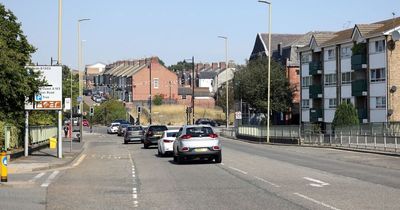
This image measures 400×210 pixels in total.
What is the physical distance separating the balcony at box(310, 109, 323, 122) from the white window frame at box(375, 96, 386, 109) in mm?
11885

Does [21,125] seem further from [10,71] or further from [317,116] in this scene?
[317,116]

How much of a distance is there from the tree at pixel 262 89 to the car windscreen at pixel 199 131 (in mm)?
60589

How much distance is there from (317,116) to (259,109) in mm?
11487

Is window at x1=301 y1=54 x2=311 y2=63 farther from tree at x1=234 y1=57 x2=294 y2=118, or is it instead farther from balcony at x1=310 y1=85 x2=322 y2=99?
tree at x1=234 y1=57 x2=294 y2=118

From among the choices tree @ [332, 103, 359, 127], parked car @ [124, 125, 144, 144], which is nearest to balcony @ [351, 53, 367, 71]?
tree @ [332, 103, 359, 127]

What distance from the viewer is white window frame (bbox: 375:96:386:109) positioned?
218 ft

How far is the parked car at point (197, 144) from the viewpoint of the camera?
26.7 meters

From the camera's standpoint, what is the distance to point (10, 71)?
28.0m

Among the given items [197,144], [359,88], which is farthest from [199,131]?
[359,88]

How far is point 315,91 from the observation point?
80.2 m

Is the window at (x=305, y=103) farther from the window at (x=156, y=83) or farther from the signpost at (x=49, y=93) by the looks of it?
the window at (x=156, y=83)

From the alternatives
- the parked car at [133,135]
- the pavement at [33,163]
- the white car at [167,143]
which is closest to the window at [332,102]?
the parked car at [133,135]

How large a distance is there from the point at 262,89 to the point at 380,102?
23638mm

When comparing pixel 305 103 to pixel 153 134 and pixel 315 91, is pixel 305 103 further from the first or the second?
pixel 153 134
